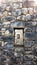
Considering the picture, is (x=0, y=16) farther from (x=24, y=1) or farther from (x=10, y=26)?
(x=24, y=1)

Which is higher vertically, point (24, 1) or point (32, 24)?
point (24, 1)

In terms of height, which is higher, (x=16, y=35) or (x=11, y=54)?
(x=16, y=35)

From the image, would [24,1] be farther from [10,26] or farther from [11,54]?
[11,54]

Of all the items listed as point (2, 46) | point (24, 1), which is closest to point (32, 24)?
point (24, 1)

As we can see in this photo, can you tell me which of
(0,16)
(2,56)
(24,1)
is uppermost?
(24,1)

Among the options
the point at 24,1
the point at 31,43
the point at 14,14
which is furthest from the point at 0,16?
the point at 31,43

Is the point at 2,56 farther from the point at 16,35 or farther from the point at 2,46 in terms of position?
the point at 16,35

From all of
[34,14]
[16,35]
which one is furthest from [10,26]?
[34,14]

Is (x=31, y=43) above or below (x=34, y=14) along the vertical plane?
below
